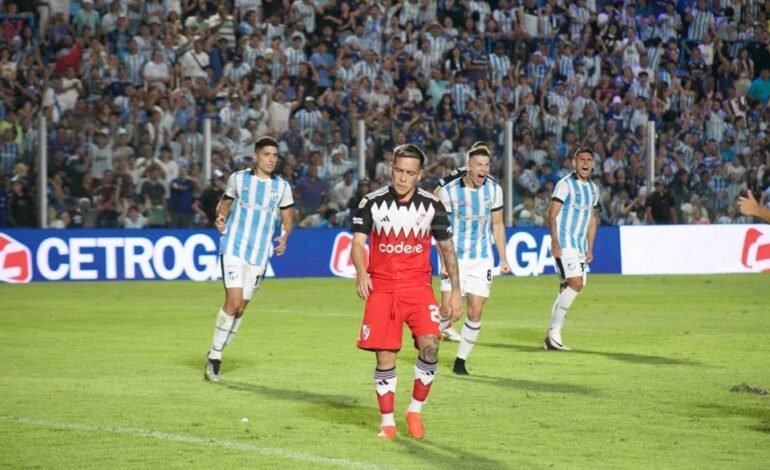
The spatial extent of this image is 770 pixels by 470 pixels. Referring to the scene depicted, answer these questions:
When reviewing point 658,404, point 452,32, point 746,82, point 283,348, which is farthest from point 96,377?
point 746,82

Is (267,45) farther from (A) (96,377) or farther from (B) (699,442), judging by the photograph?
(B) (699,442)

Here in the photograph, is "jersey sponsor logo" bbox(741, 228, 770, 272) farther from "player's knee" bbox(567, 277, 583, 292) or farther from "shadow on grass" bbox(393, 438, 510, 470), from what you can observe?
"shadow on grass" bbox(393, 438, 510, 470)

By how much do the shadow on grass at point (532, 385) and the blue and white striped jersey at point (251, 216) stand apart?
7.16 ft

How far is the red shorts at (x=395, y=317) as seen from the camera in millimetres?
9133

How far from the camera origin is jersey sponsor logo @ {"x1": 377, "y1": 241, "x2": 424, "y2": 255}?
9.31 meters

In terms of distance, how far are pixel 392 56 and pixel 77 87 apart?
22.3 ft

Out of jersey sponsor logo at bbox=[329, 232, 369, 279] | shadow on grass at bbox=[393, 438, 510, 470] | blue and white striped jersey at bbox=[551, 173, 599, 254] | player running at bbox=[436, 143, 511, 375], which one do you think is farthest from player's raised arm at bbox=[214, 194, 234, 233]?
jersey sponsor logo at bbox=[329, 232, 369, 279]

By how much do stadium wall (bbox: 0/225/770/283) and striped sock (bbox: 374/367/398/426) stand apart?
15.7m

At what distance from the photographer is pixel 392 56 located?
92.9 feet

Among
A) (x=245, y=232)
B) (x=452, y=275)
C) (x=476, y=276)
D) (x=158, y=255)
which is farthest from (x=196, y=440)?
(x=158, y=255)

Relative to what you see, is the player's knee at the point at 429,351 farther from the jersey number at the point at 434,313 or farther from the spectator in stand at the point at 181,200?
the spectator in stand at the point at 181,200

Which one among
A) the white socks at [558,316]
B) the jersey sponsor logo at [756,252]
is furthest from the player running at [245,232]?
the jersey sponsor logo at [756,252]

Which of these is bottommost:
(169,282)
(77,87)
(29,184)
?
(169,282)

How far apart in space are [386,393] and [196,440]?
51.8 inches
